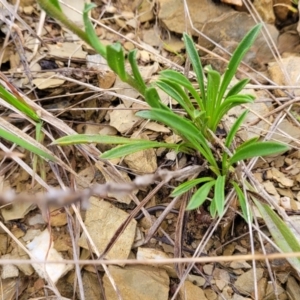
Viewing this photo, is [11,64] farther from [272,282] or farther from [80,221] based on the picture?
[272,282]

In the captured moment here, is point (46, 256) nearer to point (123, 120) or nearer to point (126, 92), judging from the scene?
point (123, 120)

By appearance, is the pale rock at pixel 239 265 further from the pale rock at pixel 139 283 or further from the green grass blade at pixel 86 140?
the green grass blade at pixel 86 140

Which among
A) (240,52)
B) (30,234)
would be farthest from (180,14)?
(30,234)

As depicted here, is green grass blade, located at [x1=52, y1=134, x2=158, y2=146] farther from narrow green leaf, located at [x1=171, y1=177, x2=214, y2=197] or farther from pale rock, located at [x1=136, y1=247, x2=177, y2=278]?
pale rock, located at [x1=136, y1=247, x2=177, y2=278]

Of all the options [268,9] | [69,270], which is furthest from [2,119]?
[268,9]

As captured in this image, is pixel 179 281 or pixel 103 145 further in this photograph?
pixel 103 145

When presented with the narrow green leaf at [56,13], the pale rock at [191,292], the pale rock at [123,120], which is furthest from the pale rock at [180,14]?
the pale rock at [191,292]
